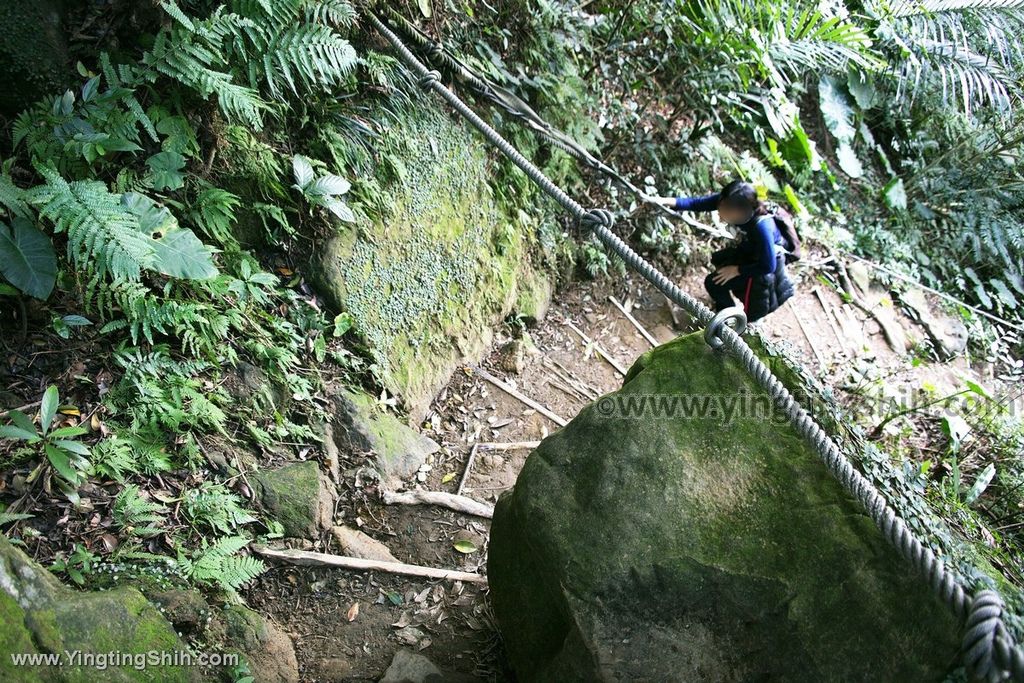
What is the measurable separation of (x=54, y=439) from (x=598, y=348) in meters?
3.82

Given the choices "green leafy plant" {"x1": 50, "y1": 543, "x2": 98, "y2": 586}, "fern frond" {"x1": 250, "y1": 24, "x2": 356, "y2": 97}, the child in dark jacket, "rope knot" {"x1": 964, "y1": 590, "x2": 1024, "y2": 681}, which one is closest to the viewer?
"rope knot" {"x1": 964, "y1": 590, "x2": 1024, "y2": 681}

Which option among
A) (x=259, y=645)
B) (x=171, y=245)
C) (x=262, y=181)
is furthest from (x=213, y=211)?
(x=259, y=645)

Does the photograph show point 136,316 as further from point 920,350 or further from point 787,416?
point 920,350

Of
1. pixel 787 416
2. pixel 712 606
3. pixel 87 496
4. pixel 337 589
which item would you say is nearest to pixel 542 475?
pixel 712 606

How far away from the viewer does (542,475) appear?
2416 millimetres

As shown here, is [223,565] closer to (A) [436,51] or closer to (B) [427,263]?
(B) [427,263]

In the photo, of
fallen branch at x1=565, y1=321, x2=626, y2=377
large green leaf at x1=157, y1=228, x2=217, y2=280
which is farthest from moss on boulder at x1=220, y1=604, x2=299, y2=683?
fallen branch at x1=565, y1=321, x2=626, y2=377

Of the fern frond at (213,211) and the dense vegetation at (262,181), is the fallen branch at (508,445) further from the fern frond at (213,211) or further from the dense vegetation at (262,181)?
the fern frond at (213,211)

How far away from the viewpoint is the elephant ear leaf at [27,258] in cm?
260

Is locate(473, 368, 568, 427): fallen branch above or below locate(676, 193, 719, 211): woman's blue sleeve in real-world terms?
below

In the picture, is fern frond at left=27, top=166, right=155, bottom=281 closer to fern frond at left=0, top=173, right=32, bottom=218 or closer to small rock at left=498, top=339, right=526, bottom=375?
fern frond at left=0, top=173, right=32, bottom=218

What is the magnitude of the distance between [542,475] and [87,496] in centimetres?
183

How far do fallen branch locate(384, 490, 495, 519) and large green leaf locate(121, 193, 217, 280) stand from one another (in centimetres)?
153

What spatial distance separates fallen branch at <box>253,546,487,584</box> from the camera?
294 centimetres
